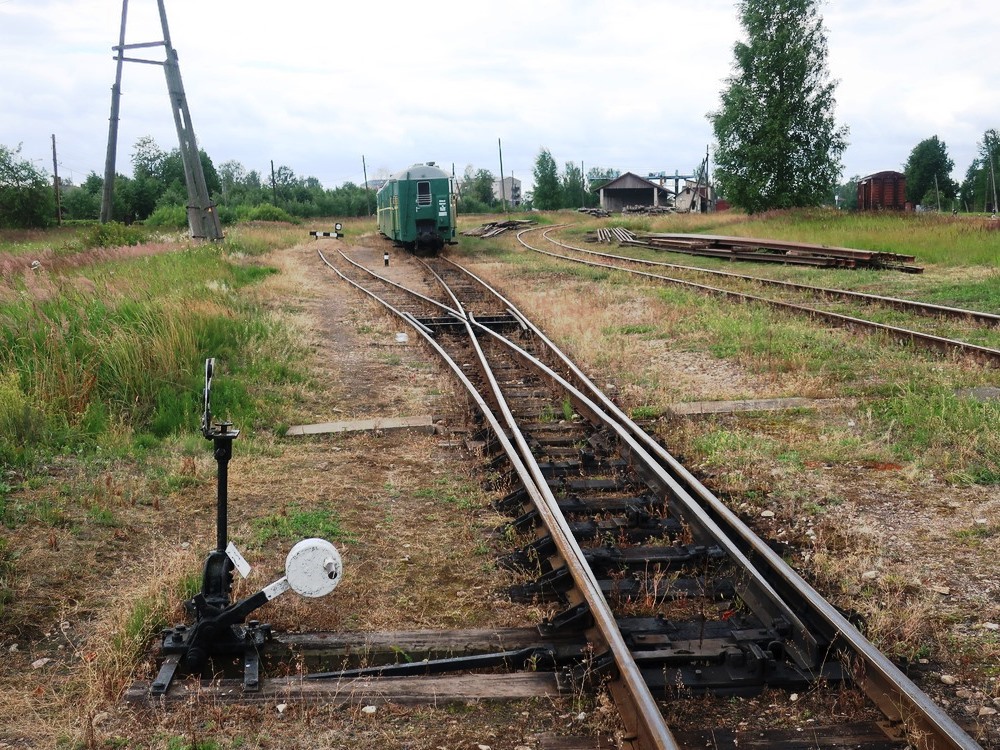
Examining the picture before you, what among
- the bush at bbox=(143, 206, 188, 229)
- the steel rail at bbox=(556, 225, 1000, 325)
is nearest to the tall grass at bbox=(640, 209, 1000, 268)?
the steel rail at bbox=(556, 225, 1000, 325)

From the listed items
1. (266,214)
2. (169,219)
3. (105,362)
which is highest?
(266,214)

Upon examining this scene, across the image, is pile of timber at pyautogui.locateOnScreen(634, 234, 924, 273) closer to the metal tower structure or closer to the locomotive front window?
the locomotive front window

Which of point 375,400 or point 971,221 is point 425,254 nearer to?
point 971,221

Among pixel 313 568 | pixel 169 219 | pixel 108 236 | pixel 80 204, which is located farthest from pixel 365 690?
pixel 80 204

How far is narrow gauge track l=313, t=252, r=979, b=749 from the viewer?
132 inches

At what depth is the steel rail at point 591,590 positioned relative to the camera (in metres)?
3.15

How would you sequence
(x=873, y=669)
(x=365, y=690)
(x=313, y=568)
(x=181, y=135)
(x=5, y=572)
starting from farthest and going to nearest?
(x=181, y=135)
(x=5, y=572)
(x=313, y=568)
(x=365, y=690)
(x=873, y=669)

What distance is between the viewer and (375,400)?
905 centimetres

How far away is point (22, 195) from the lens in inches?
1939

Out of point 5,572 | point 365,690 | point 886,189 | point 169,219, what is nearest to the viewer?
point 365,690

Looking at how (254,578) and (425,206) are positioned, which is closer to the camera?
(254,578)

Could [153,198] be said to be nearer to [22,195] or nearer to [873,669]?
[22,195]

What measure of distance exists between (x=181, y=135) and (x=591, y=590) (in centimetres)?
2204

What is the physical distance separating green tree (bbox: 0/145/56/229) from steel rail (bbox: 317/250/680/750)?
1995 inches
